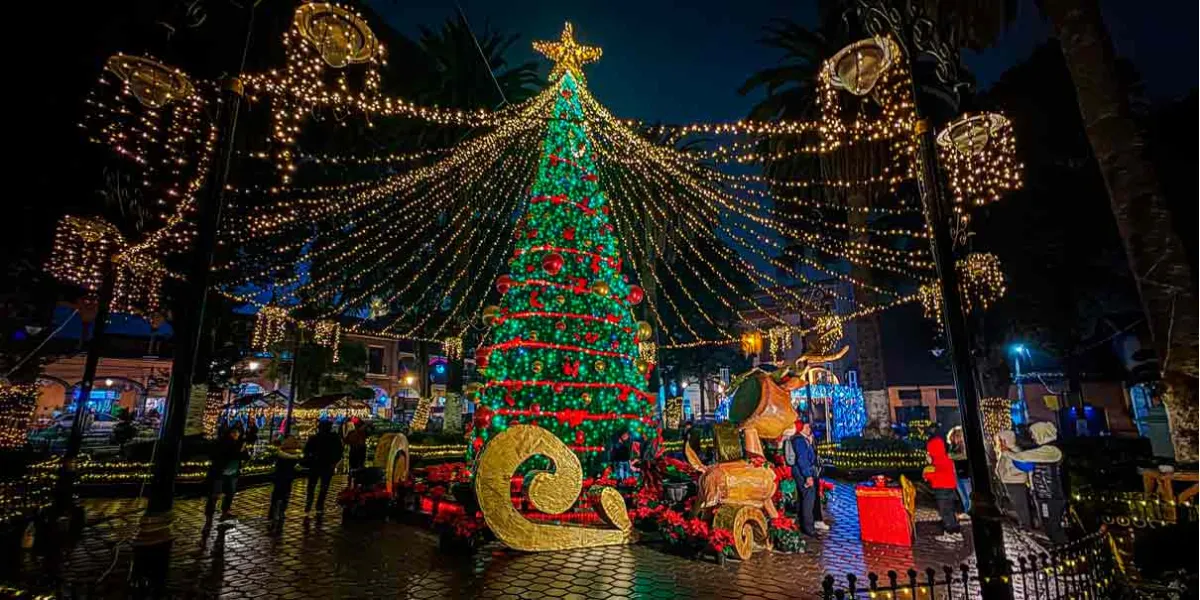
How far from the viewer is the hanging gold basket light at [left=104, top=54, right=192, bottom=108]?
4215mm

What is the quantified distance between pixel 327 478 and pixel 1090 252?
843 inches

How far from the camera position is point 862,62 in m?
5.04

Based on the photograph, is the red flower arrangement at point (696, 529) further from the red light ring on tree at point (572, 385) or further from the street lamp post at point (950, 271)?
the red light ring on tree at point (572, 385)

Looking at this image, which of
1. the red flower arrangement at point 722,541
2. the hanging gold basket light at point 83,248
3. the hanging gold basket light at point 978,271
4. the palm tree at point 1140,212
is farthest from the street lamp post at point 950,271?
the hanging gold basket light at point 83,248

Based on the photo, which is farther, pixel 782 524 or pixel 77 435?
pixel 77 435

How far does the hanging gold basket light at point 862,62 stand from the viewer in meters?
4.87

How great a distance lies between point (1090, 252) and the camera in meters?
16.3

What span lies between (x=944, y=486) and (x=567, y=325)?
21.6ft

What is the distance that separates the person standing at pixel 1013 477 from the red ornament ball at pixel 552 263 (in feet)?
25.2

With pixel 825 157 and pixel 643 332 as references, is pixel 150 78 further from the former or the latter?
pixel 825 157

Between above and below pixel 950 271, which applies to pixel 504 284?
above

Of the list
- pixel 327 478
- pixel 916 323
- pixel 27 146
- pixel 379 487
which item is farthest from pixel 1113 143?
pixel 916 323

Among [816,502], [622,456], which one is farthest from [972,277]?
[622,456]

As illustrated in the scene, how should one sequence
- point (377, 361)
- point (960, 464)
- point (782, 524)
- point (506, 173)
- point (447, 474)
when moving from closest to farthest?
point (782, 524), point (960, 464), point (447, 474), point (506, 173), point (377, 361)
